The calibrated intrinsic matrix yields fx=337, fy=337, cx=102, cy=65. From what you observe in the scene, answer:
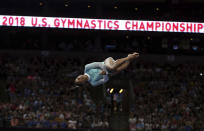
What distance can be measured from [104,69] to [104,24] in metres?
7.88

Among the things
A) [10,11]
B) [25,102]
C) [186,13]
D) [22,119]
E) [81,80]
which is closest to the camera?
[81,80]

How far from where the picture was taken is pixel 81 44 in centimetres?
2216

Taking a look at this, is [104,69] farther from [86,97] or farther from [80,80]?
[86,97]

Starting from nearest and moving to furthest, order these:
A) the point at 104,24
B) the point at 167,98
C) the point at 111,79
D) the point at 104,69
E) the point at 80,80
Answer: the point at 80,80 < the point at 104,69 < the point at 104,24 < the point at 167,98 < the point at 111,79

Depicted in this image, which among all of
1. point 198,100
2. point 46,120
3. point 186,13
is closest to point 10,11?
point 46,120

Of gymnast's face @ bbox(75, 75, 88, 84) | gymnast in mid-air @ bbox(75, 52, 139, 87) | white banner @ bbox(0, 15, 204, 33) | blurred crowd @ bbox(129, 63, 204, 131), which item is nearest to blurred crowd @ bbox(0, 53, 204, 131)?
blurred crowd @ bbox(129, 63, 204, 131)

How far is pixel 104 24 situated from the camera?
16.5 metres

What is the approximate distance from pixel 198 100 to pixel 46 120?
7.55 metres

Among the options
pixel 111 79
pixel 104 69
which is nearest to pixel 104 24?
pixel 111 79

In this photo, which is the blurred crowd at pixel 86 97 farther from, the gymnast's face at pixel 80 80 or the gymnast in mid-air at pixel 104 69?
the gymnast's face at pixel 80 80

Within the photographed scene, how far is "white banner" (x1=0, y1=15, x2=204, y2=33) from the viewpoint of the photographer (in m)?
16.0

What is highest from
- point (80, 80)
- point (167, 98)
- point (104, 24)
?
point (104, 24)

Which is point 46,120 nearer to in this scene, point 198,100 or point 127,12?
Result: point 198,100

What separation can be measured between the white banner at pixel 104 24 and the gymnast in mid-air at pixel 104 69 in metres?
7.52
